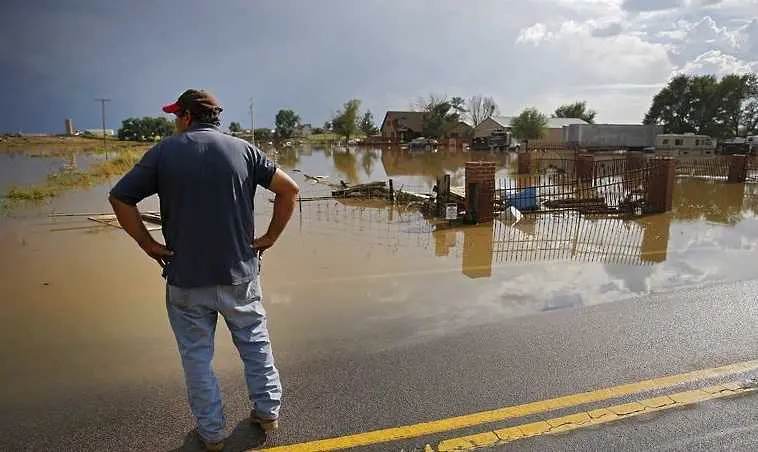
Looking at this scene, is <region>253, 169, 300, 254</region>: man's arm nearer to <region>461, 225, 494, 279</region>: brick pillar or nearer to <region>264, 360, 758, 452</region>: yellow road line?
<region>264, 360, 758, 452</region>: yellow road line

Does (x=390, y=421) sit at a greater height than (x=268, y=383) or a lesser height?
lesser

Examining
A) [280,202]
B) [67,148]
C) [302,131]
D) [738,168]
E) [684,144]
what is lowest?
[738,168]

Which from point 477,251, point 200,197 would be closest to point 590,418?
point 200,197

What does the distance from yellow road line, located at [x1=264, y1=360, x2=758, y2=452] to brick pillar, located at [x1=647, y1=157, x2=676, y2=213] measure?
33.8 ft

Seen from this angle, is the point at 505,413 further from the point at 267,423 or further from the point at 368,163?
the point at 368,163

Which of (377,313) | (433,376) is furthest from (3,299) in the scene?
(433,376)

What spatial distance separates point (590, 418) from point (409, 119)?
86288 millimetres

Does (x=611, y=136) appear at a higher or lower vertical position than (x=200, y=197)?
higher

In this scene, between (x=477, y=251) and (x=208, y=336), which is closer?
(x=208, y=336)

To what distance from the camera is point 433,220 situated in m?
12.6

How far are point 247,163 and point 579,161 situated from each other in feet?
66.3

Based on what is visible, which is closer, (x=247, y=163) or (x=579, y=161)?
(x=247, y=163)

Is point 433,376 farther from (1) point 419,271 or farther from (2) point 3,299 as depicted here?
(2) point 3,299

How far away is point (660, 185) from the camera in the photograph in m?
13.2
